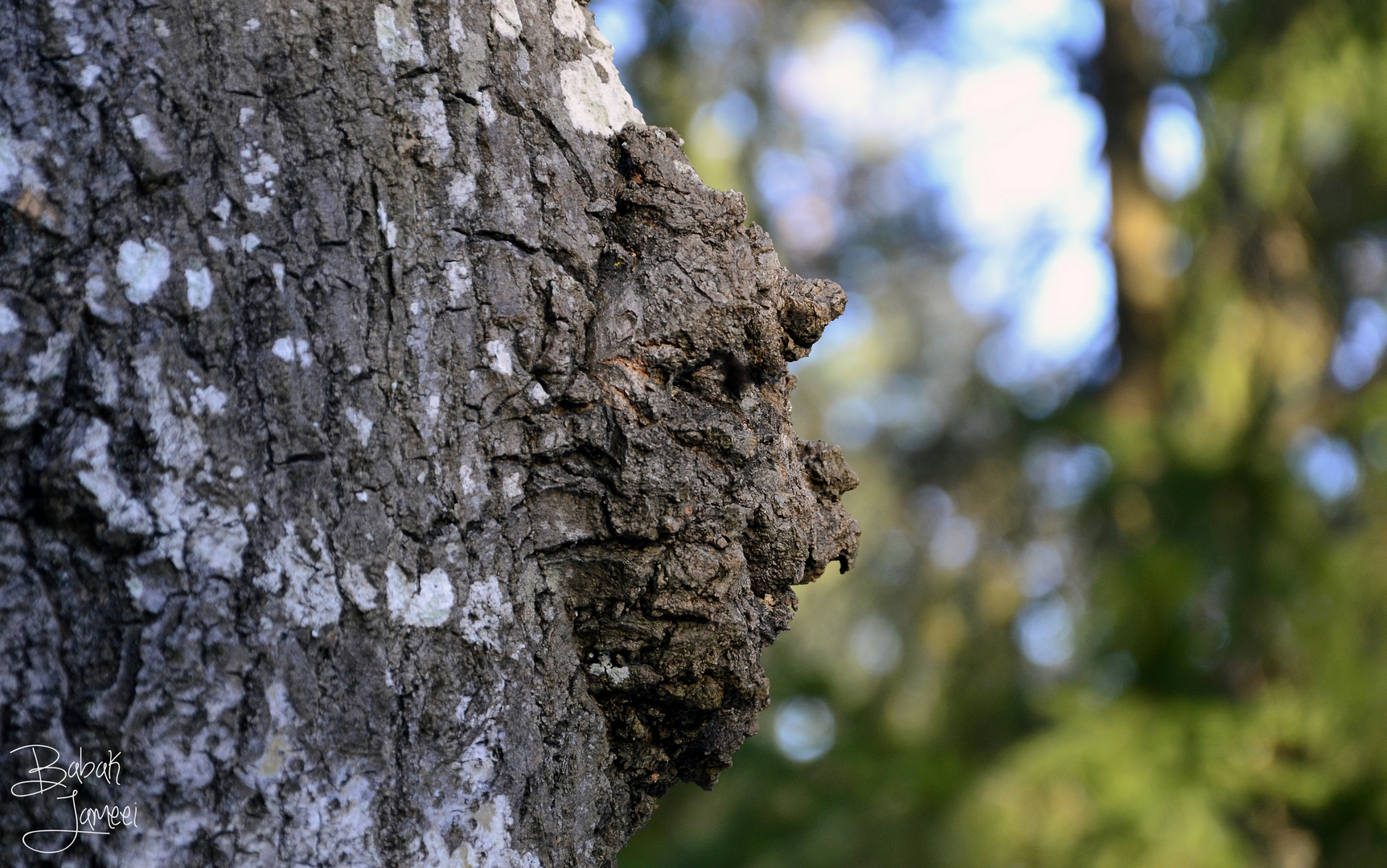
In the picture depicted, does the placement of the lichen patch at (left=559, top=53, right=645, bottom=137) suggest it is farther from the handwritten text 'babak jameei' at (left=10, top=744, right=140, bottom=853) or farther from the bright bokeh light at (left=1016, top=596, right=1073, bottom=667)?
the bright bokeh light at (left=1016, top=596, right=1073, bottom=667)

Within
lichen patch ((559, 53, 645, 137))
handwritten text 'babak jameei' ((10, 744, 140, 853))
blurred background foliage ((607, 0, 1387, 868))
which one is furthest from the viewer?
blurred background foliage ((607, 0, 1387, 868))

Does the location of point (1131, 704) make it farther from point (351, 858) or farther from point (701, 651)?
point (351, 858)

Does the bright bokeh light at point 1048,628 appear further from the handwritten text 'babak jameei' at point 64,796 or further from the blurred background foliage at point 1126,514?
the handwritten text 'babak jameei' at point 64,796

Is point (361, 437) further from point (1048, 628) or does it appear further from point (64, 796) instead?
point (1048, 628)

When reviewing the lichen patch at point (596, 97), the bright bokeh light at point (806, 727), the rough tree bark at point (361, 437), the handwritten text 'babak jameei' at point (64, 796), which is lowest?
the handwritten text 'babak jameei' at point (64, 796)

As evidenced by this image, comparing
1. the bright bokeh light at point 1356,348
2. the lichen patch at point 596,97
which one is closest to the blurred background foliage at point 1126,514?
the bright bokeh light at point 1356,348

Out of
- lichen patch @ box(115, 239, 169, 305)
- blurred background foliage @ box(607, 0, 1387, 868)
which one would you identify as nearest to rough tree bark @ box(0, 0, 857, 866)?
lichen patch @ box(115, 239, 169, 305)

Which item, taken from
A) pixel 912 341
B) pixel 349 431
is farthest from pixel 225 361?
pixel 912 341
